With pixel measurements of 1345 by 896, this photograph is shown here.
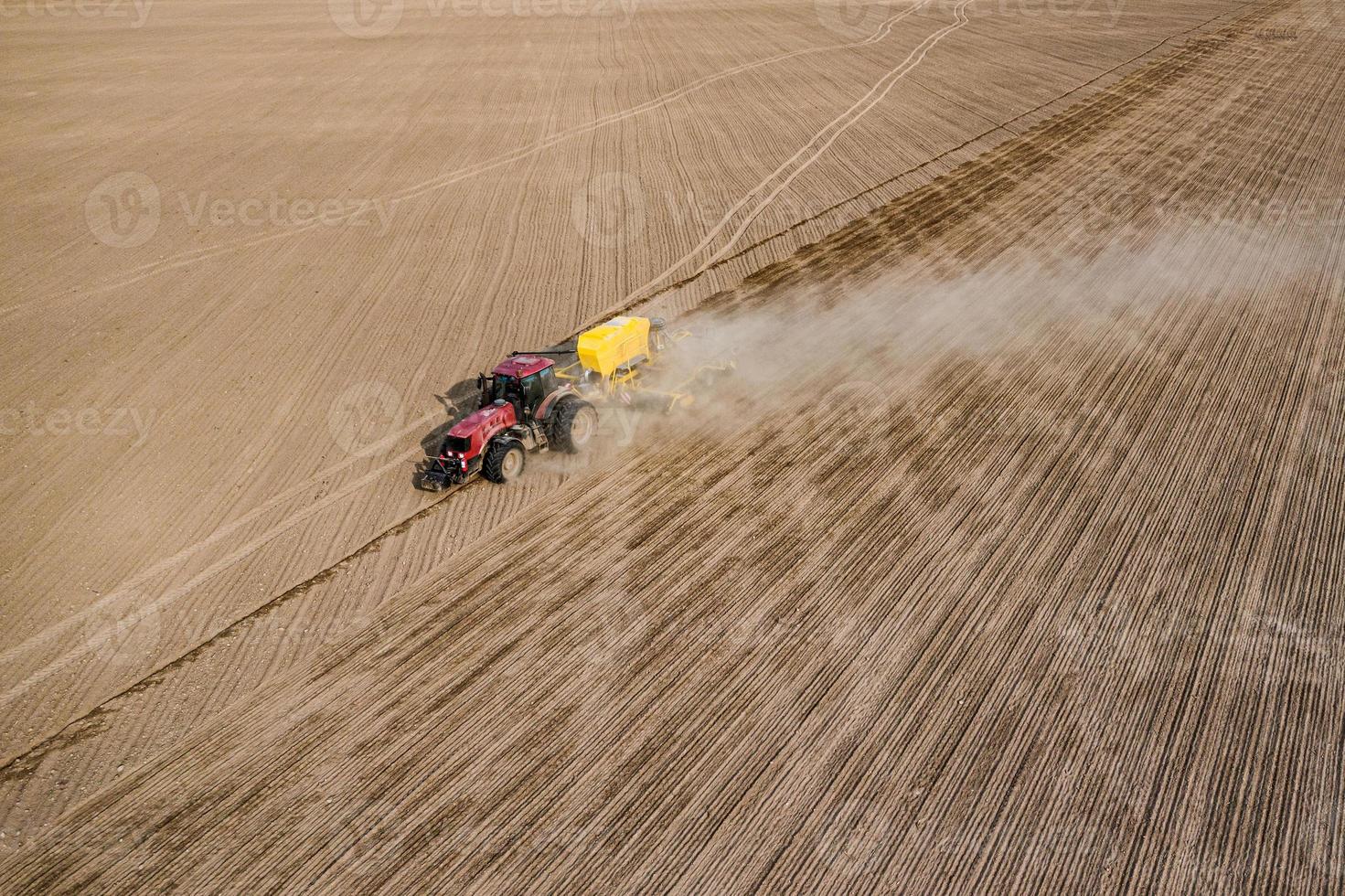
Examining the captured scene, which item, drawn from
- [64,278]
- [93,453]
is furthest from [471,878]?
[64,278]

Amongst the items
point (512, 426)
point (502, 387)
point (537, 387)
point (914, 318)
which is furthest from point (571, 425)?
point (914, 318)

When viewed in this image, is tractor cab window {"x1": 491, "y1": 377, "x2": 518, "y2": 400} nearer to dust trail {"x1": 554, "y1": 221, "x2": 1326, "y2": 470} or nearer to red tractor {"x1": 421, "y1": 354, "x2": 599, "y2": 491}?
red tractor {"x1": 421, "y1": 354, "x2": 599, "y2": 491}

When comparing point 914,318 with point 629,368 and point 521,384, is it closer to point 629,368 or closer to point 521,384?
point 629,368

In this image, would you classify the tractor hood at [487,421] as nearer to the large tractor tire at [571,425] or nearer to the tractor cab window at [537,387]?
the tractor cab window at [537,387]

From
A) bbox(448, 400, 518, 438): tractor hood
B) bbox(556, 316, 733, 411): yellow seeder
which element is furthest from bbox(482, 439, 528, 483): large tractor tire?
bbox(556, 316, 733, 411): yellow seeder

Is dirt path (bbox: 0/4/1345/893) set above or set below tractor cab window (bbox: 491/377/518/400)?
below

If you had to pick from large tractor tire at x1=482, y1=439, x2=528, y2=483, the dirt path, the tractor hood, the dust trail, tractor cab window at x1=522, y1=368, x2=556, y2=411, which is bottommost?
the dirt path
